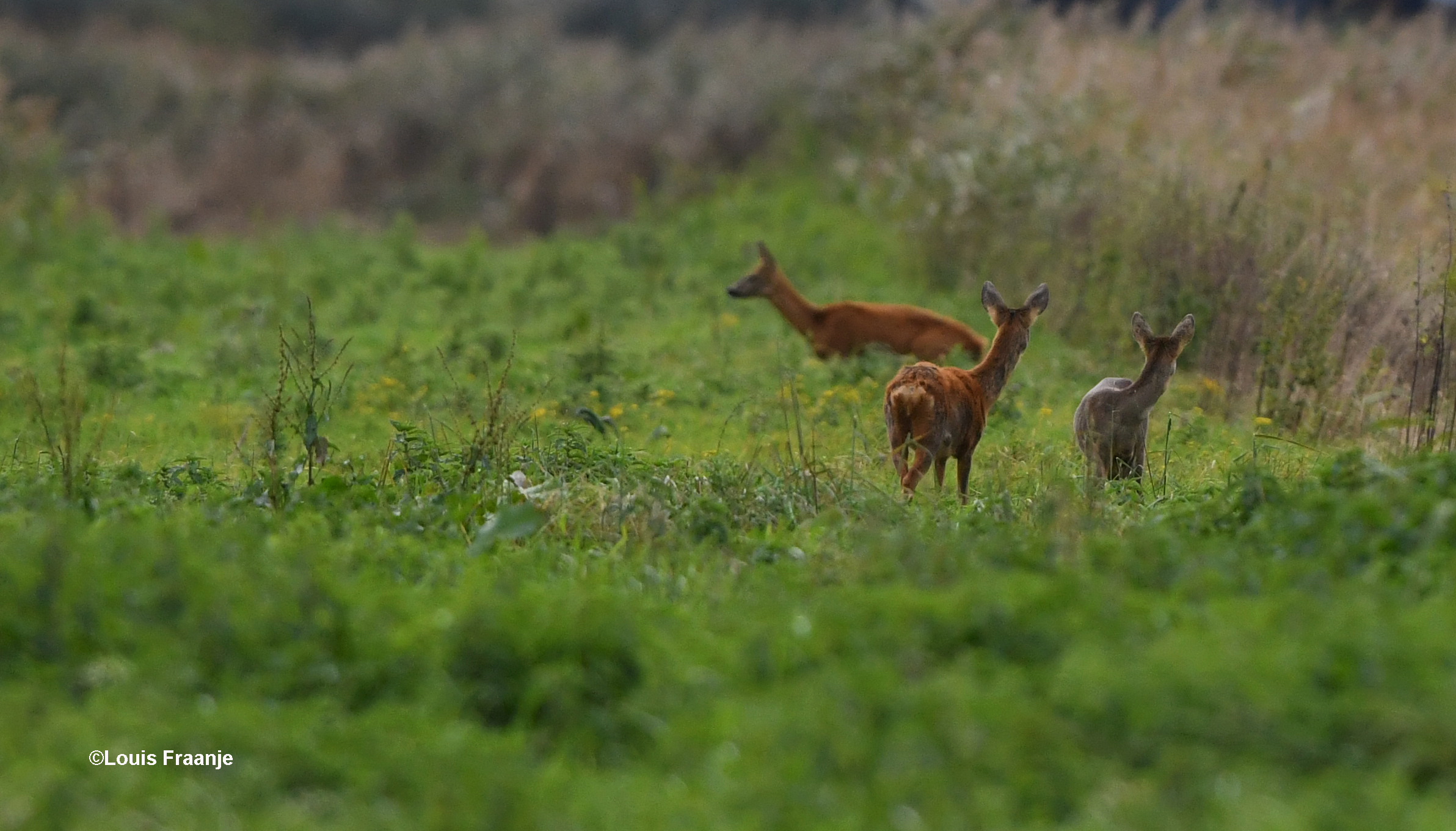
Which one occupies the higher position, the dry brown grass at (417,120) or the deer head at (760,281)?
the deer head at (760,281)

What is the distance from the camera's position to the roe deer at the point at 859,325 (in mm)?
12250

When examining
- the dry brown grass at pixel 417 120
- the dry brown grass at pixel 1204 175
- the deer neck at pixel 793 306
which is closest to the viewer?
the dry brown grass at pixel 1204 175

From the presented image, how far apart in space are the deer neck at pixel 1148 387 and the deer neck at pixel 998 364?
2.28ft

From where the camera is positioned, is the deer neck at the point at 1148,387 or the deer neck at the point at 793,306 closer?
the deer neck at the point at 1148,387

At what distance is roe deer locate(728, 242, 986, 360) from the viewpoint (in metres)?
12.2

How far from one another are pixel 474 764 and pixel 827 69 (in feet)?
72.1

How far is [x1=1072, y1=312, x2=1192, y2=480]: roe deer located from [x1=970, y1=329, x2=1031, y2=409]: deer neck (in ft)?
1.68

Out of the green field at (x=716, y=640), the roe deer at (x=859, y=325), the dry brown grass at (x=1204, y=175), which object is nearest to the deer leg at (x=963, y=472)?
the green field at (x=716, y=640)

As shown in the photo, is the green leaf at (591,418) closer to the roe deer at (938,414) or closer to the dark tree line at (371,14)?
the roe deer at (938,414)

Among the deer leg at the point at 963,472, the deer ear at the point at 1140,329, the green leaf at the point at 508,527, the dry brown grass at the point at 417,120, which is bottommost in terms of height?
the dry brown grass at the point at 417,120

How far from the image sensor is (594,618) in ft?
15.9

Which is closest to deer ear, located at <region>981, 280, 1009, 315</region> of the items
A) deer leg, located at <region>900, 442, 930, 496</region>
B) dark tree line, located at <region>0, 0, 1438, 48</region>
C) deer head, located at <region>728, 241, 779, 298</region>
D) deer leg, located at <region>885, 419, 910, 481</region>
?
deer leg, located at <region>885, 419, 910, 481</region>

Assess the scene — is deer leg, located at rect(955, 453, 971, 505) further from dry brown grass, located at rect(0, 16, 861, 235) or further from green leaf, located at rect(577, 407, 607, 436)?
dry brown grass, located at rect(0, 16, 861, 235)

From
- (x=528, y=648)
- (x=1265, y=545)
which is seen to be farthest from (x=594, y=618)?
(x=1265, y=545)
